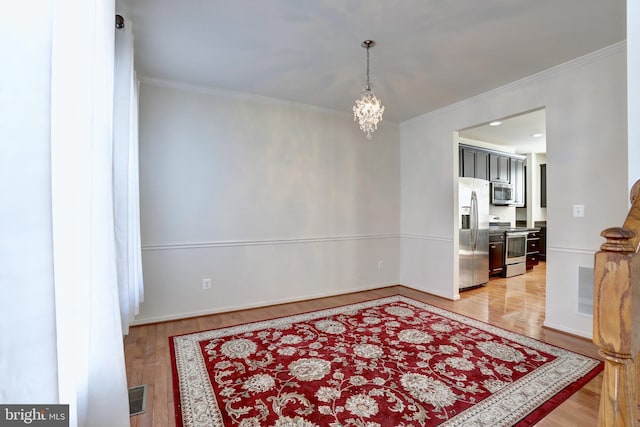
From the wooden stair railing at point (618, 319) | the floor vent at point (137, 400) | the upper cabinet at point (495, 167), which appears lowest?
the floor vent at point (137, 400)

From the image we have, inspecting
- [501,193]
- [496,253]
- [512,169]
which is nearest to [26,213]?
[496,253]

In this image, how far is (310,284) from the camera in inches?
163

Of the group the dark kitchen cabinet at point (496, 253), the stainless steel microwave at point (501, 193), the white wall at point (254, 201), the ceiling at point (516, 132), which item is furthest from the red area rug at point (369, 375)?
the stainless steel microwave at point (501, 193)

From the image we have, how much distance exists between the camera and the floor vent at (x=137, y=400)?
1809 millimetres

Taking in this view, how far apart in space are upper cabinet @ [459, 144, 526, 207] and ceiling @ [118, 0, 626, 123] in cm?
191

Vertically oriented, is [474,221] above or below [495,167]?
below

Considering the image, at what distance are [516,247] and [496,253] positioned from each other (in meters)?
0.67

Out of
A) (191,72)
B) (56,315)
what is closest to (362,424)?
(56,315)

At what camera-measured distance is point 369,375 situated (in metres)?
2.16

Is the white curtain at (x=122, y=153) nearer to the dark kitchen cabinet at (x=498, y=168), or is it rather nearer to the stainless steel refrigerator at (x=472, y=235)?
the stainless steel refrigerator at (x=472, y=235)

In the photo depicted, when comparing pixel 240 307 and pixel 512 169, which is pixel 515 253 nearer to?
pixel 512 169

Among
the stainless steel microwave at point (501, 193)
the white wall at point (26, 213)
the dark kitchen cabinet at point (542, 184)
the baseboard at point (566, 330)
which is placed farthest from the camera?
the dark kitchen cabinet at point (542, 184)

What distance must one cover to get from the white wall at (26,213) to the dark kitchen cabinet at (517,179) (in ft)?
24.0

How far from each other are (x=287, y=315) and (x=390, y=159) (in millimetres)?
2952
